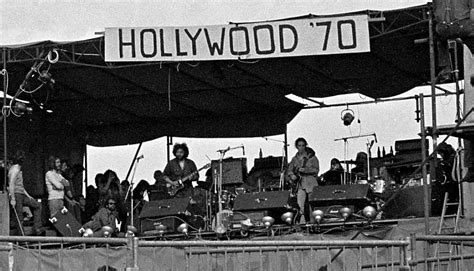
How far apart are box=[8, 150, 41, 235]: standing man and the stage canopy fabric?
1.95 m

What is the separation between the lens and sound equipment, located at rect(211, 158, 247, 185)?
22.1 metres

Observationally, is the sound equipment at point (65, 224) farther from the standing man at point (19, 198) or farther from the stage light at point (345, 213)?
the stage light at point (345, 213)

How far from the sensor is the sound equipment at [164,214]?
19.9 meters

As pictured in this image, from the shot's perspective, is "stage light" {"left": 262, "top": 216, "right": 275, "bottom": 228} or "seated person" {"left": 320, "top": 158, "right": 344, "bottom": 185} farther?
"seated person" {"left": 320, "top": 158, "right": 344, "bottom": 185}

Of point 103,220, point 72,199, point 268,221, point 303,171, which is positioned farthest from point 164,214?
point 72,199

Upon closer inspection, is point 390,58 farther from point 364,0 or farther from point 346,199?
point 346,199

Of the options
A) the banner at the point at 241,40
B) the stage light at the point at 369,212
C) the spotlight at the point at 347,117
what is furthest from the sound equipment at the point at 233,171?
the stage light at the point at 369,212

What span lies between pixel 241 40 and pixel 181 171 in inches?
158

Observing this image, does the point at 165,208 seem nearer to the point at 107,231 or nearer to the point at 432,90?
the point at 107,231

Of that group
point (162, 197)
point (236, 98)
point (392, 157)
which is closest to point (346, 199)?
point (392, 157)

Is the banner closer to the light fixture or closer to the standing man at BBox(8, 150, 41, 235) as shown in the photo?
the light fixture

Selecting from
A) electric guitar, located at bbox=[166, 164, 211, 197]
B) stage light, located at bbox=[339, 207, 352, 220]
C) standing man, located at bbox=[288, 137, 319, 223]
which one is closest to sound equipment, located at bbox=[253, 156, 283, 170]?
electric guitar, located at bbox=[166, 164, 211, 197]

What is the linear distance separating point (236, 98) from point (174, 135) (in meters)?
2.34

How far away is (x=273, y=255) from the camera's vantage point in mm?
11445
